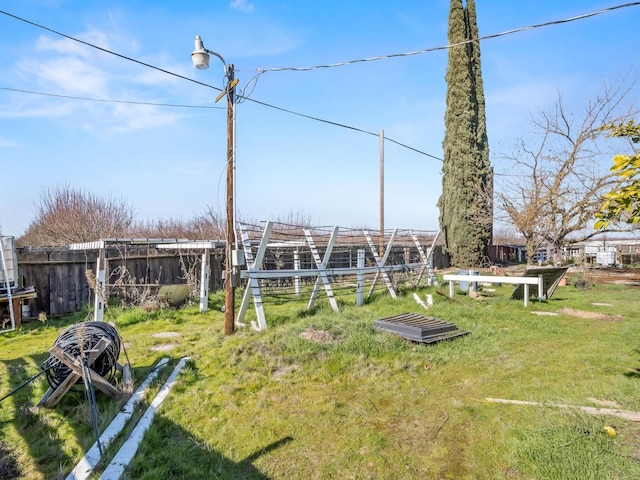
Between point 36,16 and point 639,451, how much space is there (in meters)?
9.73

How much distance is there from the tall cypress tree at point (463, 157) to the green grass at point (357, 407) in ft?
48.0

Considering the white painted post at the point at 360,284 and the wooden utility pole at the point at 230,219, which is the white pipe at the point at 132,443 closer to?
the wooden utility pole at the point at 230,219

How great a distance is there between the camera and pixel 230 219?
6492 mm

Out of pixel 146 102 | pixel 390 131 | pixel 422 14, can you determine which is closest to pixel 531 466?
pixel 422 14

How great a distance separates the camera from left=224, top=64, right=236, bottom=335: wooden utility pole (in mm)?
6352

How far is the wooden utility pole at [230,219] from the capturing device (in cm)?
635

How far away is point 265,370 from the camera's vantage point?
194 inches

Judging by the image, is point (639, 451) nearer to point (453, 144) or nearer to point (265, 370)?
point (265, 370)

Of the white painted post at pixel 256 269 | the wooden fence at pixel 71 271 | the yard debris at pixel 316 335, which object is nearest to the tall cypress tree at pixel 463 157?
the wooden fence at pixel 71 271

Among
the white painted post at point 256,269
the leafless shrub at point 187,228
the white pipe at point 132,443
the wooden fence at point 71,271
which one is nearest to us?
the white pipe at point 132,443

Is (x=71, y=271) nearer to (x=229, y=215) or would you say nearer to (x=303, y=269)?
(x=229, y=215)

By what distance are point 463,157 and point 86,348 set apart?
2053 centimetres

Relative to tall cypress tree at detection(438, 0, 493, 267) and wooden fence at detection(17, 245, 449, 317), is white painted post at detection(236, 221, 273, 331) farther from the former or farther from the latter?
tall cypress tree at detection(438, 0, 493, 267)

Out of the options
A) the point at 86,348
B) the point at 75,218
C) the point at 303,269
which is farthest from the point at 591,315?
the point at 75,218
